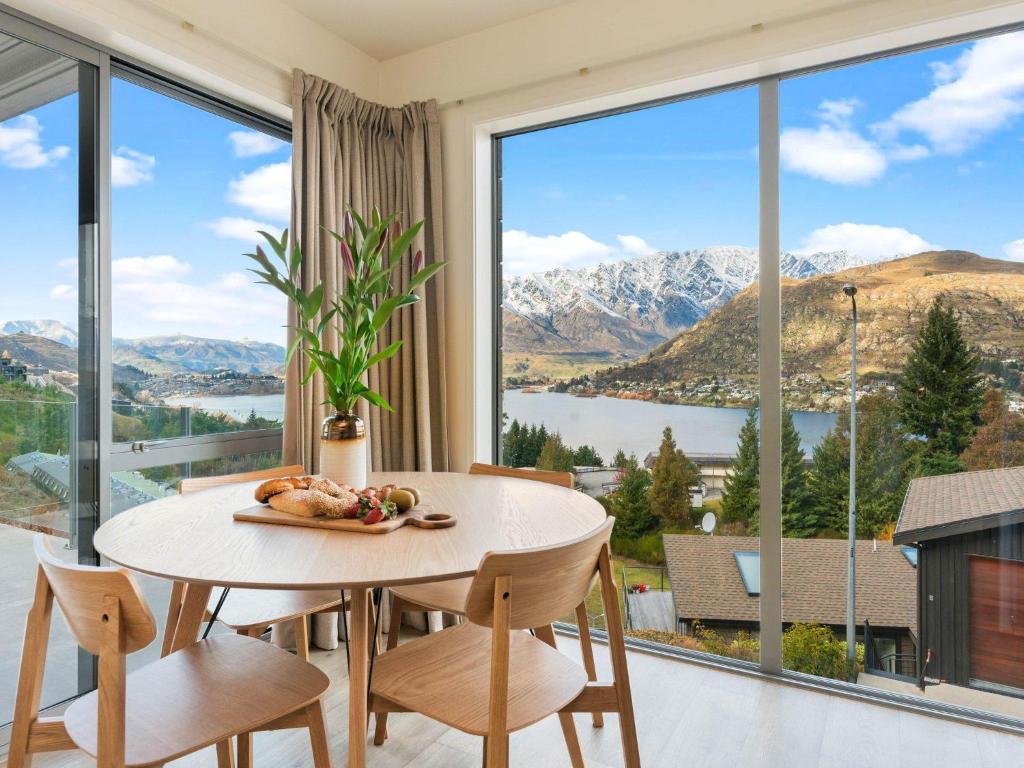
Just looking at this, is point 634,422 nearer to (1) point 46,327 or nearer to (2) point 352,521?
(2) point 352,521

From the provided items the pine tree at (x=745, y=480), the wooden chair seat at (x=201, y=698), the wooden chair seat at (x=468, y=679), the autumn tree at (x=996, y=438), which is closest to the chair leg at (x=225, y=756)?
the wooden chair seat at (x=201, y=698)

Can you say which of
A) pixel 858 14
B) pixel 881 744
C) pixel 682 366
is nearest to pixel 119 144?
pixel 682 366

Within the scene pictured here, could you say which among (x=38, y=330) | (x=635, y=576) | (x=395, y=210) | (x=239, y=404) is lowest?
(x=635, y=576)

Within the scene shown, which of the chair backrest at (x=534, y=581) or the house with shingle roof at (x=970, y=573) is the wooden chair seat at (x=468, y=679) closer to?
the chair backrest at (x=534, y=581)

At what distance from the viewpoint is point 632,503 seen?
2.71 metres

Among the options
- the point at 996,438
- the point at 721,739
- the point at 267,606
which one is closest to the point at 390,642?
the point at 267,606

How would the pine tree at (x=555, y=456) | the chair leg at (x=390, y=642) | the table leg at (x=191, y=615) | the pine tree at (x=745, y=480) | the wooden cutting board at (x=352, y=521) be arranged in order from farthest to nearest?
the pine tree at (x=555, y=456), the pine tree at (x=745, y=480), the chair leg at (x=390, y=642), the wooden cutting board at (x=352, y=521), the table leg at (x=191, y=615)

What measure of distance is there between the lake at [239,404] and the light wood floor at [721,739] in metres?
1.17

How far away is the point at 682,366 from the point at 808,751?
139 centimetres

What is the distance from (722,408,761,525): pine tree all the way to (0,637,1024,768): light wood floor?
62 centimetres

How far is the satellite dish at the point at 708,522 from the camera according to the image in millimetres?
2525

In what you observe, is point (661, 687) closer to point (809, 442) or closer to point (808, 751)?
point (808, 751)

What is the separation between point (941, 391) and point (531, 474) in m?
1.38

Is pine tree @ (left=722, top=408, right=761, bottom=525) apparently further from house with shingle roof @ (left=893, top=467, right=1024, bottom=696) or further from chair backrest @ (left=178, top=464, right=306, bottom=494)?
chair backrest @ (left=178, top=464, right=306, bottom=494)
